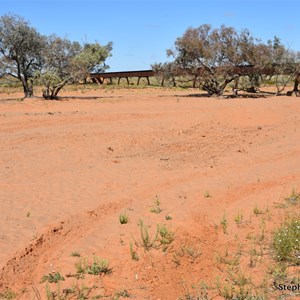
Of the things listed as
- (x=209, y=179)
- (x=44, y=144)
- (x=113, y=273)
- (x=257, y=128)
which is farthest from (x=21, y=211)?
(x=257, y=128)

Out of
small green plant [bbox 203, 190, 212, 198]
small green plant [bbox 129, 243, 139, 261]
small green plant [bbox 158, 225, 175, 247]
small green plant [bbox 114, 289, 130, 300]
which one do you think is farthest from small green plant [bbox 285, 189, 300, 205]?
small green plant [bbox 114, 289, 130, 300]

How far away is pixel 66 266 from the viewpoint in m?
5.59

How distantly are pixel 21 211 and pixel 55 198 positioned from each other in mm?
878

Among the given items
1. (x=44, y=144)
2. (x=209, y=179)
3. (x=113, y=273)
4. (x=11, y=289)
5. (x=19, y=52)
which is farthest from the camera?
(x=19, y=52)

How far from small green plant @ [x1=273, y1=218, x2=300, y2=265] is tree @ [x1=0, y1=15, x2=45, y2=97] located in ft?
77.7

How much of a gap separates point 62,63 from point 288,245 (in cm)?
2481

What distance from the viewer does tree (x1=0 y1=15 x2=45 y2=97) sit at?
26000mm

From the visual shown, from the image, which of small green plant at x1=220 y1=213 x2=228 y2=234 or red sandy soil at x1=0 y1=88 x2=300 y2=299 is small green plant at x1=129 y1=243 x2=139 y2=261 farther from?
small green plant at x1=220 y1=213 x2=228 y2=234

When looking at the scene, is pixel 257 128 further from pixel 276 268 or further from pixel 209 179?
pixel 276 268

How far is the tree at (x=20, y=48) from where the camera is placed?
26.0 m

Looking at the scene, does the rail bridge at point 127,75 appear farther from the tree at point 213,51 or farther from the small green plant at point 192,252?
the small green plant at point 192,252

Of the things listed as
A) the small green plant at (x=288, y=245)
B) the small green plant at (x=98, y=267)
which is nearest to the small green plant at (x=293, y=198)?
the small green plant at (x=288, y=245)

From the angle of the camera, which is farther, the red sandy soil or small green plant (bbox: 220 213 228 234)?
small green plant (bbox: 220 213 228 234)

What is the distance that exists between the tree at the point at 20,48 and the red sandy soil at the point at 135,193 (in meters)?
11.0
